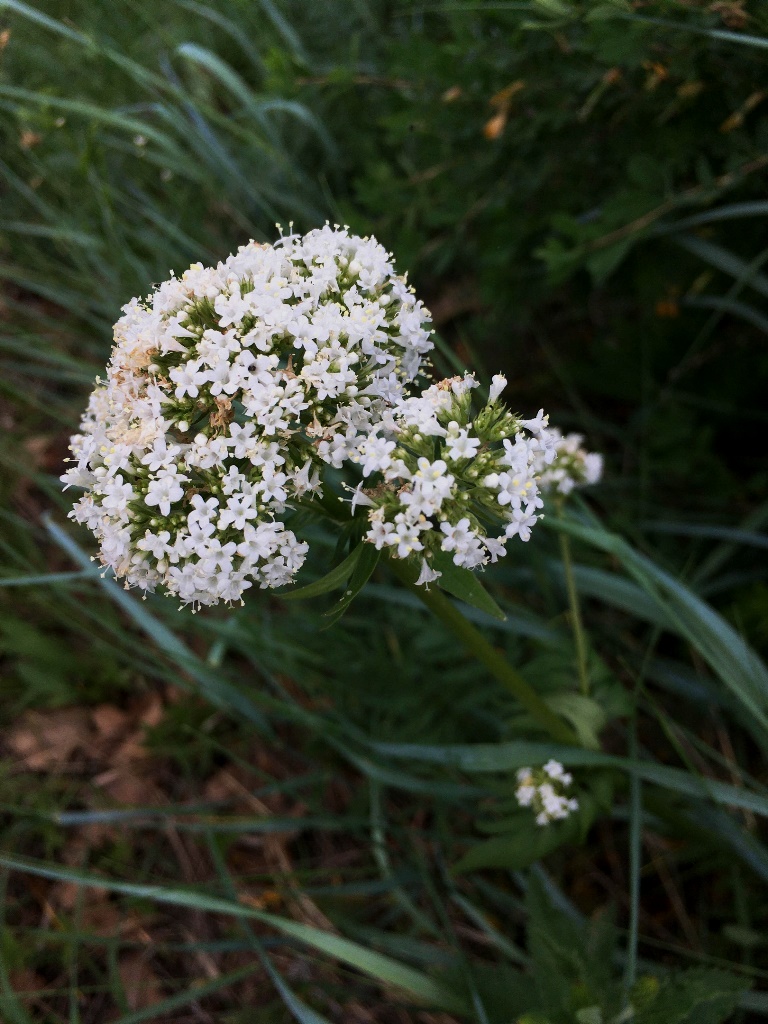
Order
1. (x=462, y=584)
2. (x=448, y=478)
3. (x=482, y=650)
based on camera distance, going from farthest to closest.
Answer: (x=482, y=650) < (x=462, y=584) < (x=448, y=478)

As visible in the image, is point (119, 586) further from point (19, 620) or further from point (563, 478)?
point (563, 478)

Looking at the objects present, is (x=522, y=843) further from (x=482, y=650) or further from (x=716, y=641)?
(x=716, y=641)

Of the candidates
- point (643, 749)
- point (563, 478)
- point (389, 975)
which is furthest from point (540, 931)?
point (563, 478)

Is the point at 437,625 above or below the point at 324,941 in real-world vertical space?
above

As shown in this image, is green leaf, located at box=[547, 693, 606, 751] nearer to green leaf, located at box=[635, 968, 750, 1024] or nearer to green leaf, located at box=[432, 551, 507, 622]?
green leaf, located at box=[635, 968, 750, 1024]

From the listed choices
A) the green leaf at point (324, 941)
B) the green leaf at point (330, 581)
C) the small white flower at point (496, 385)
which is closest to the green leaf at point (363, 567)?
the green leaf at point (330, 581)

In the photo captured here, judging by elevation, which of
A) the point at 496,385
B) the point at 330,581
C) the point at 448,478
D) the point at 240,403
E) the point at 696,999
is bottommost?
the point at 696,999

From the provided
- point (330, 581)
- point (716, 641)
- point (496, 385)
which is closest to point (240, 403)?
point (330, 581)

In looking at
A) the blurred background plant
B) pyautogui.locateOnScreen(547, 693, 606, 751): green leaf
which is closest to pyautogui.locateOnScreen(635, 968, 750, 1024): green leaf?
the blurred background plant
